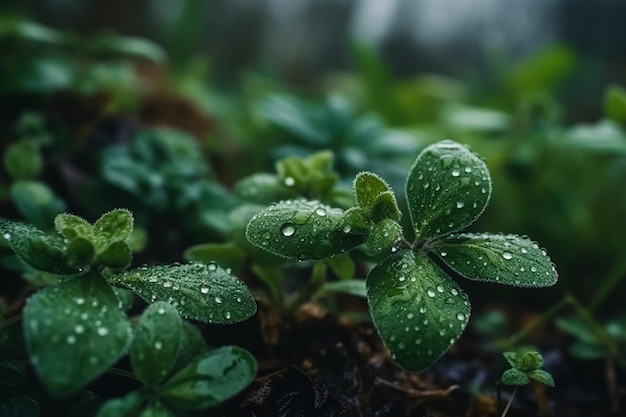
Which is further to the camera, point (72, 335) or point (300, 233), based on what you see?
point (300, 233)

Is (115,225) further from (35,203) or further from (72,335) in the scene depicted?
(35,203)

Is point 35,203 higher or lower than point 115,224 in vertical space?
lower

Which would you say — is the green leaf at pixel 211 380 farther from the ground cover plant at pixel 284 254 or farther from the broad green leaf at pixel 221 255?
the broad green leaf at pixel 221 255

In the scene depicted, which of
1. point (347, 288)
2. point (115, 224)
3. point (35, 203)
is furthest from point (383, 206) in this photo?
point (35, 203)

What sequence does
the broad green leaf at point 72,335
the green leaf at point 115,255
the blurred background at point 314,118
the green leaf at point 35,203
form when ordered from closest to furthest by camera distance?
1. the broad green leaf at point 72,335
2. the green leaf at point 115,255
3. the green leaf at point 35,203
4. the blurred background at point 314,118

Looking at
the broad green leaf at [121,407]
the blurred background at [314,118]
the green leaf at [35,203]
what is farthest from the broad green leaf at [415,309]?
the green leaf at [35,203]

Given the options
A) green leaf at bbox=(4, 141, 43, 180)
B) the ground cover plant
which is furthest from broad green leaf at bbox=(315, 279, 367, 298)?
green leaf at bbox=(4, 141, 43, 180)

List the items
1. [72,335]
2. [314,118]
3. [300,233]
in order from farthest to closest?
[314,118]
[300,233]
[72,335]

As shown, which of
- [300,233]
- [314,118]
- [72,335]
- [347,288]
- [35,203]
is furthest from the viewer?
[314,118]
